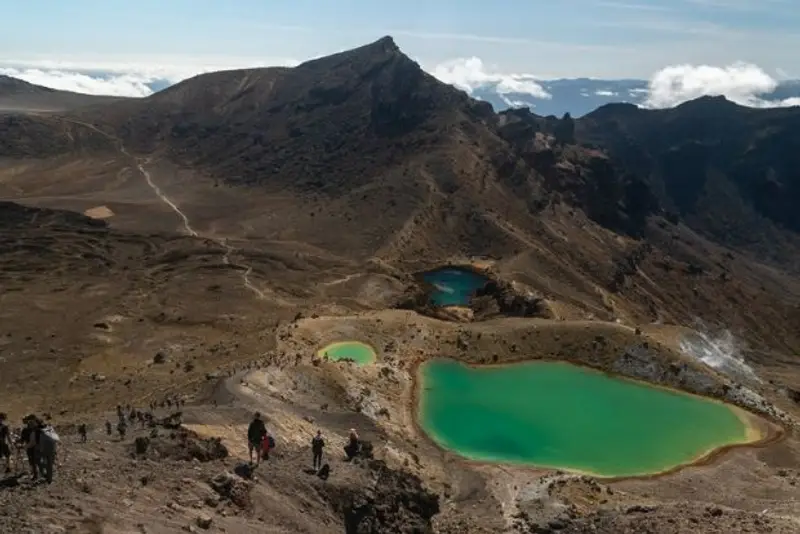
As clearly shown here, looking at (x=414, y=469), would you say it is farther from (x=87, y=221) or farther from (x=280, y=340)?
(x=87, y=221)

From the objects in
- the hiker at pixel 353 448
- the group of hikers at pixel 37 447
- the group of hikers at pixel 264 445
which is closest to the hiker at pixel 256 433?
the group of hikers at pixel 264 445

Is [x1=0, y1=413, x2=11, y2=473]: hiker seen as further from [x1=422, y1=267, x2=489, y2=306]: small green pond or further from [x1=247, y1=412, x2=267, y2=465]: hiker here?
[x1=422, y1=267, x2=489, y2=306]: small green pond

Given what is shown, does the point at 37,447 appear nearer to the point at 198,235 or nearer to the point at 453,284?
the point at 453,284

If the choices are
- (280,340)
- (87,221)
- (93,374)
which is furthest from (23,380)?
(87,221)

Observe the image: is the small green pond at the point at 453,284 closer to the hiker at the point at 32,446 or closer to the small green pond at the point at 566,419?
the small green pond at the point at 566,419

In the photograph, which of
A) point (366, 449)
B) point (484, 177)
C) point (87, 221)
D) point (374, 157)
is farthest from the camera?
point (374, 157)

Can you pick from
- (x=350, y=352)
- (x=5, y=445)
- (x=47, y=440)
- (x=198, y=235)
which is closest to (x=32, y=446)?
(x=47, y=440)
